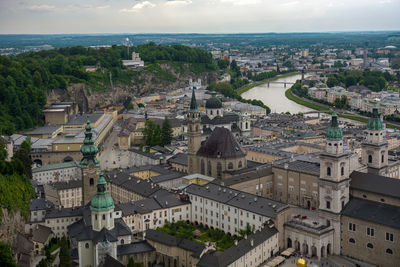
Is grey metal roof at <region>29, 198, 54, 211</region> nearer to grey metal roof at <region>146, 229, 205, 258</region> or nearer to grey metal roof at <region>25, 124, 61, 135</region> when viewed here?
grey metal roof at <region>146, 229, 205, 258</region>

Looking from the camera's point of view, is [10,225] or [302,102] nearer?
[10,225]

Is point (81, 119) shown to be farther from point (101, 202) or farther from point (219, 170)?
point (101, 202)

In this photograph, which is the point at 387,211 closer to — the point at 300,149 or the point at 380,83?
the point at 300,149

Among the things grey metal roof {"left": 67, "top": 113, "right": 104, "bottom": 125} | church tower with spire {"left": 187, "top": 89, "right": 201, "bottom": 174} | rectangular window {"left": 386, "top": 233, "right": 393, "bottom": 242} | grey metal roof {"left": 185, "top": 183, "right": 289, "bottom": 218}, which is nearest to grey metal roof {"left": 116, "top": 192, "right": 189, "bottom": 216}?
grey metal roof {"left": 185, "top": 183, "right": 289, "bottom": 218}

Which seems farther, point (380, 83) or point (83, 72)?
point (380, 83)

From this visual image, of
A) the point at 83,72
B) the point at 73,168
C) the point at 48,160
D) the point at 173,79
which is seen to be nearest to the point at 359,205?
the point at 73,168

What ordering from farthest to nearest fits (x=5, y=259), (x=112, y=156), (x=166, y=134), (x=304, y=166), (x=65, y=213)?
1. (x=166, y=134)
2. (x=112, y=156)
3. (x=304, y=166)
4. (x=65, y=213)
5. (x=5, y=259)

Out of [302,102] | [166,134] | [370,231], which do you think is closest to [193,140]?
[166,134]
